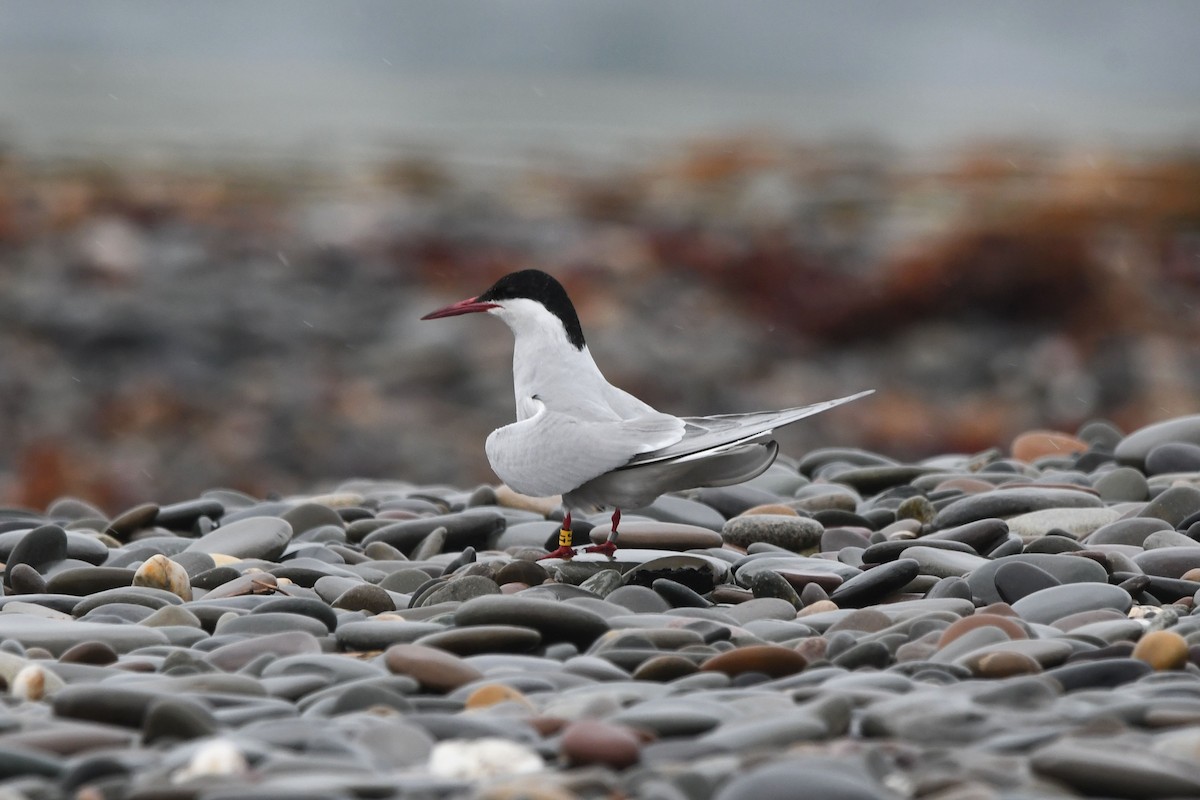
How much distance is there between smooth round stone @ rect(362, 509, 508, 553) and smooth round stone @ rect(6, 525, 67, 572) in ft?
3.09

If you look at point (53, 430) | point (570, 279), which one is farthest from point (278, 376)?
point (570, 279)

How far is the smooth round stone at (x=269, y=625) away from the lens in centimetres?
328

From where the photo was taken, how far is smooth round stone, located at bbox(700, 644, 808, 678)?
2.85m

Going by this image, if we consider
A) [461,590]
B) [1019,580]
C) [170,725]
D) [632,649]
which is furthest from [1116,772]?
[461,590]

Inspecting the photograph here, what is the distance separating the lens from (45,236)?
13648 millimetres

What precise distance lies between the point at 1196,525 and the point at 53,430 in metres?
9.36

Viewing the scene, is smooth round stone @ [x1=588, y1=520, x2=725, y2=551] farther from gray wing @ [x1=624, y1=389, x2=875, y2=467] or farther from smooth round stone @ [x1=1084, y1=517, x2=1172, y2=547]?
smooth round stone @ [x1=1084, y1=517, x2=1172, y2=547]

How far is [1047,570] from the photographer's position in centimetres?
357

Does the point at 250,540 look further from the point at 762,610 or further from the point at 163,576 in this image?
the point at 762,610

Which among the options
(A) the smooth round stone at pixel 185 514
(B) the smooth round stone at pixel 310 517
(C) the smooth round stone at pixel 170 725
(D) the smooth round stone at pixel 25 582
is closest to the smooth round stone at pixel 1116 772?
(C) the smooth round stone at pixel 170 725

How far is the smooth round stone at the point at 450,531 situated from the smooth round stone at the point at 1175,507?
2083mm

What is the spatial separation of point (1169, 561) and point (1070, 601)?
1.71 feet

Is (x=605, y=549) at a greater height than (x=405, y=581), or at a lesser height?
greater

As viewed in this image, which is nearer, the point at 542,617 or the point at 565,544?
the point at 542,617
